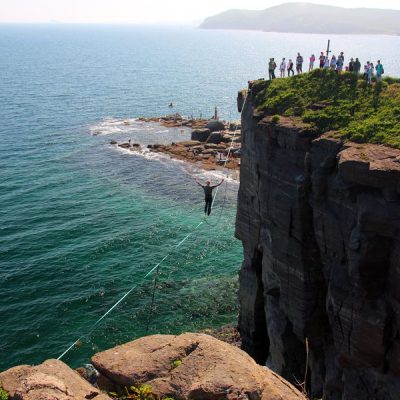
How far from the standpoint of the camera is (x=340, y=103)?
99.2 ft

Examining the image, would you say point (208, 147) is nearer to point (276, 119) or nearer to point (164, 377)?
point (276, 119)

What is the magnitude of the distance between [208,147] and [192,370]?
7314cm

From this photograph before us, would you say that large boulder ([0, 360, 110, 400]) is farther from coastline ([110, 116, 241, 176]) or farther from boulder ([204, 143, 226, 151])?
boulder ([204, 143, 226, 151])

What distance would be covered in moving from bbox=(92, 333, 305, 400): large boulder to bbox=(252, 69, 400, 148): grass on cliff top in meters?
14.5

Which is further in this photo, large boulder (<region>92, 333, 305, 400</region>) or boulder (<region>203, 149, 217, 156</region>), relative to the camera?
boulder (<region>203, 149, 217, 156</region>)

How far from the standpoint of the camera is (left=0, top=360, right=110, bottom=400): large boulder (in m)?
13.9

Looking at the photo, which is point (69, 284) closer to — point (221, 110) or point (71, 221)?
point (71, 221)

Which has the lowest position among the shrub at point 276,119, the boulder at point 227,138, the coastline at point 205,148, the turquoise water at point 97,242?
the turquoise water at point 97,242

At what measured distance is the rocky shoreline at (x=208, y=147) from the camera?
78713 millimetres

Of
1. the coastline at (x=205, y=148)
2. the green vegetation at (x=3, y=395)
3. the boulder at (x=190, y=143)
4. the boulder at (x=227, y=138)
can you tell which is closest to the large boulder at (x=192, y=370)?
the green vegetation at (x=3, y=395)

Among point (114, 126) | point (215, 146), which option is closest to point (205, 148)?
point (215, 146)

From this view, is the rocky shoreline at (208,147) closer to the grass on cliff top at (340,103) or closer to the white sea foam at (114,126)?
Result: the white sea foam at (114,126)

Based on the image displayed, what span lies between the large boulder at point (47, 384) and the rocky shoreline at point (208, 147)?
61.0 metres

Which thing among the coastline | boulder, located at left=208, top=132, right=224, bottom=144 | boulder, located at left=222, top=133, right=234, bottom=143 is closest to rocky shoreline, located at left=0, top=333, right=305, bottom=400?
the coastline
